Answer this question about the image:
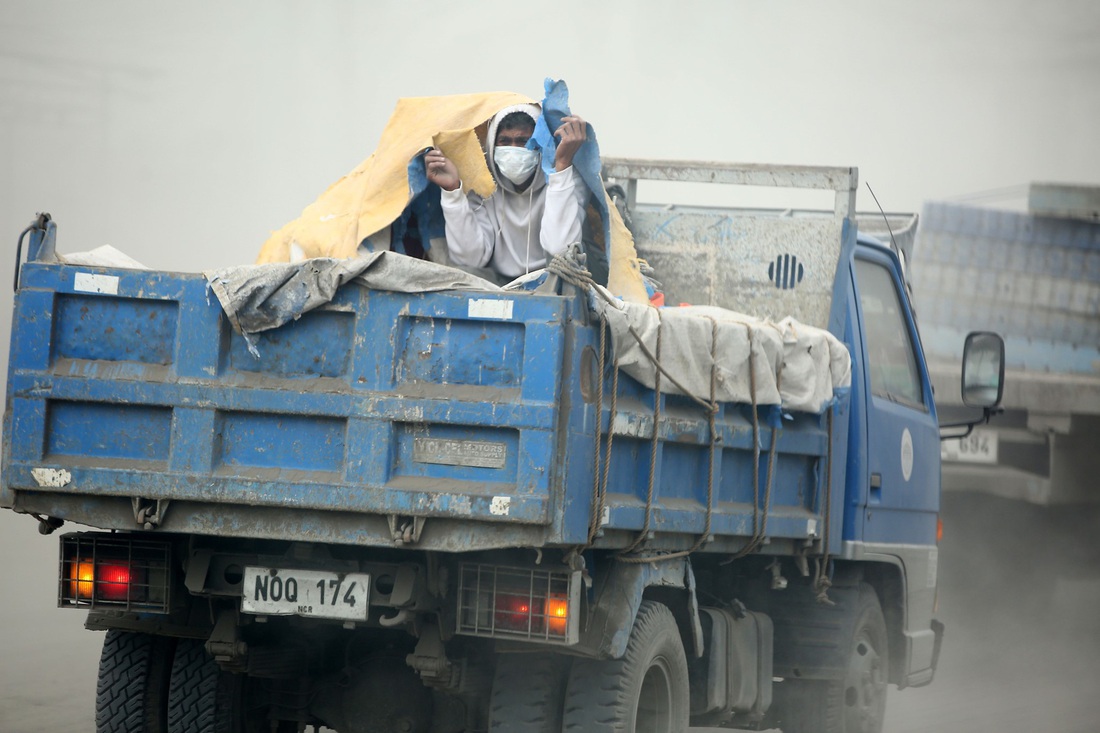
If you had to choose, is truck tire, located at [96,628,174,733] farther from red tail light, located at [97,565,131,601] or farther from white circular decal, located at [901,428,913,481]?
white circular decal, located at [901,428,913,481]

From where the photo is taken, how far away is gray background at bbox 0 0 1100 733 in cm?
1116

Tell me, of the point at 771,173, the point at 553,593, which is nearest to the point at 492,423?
the point at 553,593

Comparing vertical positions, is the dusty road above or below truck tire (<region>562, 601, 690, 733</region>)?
below

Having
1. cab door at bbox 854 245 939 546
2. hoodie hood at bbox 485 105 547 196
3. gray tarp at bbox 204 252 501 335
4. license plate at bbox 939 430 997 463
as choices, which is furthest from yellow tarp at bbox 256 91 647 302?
license plate at bbox 939 430 997 463

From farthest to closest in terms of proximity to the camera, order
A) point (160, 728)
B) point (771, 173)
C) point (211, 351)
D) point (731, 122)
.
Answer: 1. point (731, 122)
2. point (771, 173)
3. point (160, 728)
4. point (211, 351)

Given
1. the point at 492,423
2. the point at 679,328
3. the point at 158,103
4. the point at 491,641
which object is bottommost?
the point at 491,641

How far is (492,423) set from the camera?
12.5 feet

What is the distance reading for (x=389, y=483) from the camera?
3871mm

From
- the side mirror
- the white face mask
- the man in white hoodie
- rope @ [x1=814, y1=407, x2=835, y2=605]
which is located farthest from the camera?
the side mirror

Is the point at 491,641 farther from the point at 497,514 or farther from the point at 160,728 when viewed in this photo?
the point at 160,728

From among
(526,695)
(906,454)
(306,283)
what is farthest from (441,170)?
(906,454)

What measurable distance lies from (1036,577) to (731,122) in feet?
27.2

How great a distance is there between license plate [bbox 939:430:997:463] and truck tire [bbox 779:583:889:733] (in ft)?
13.0

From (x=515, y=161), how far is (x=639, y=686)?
2165 mm
